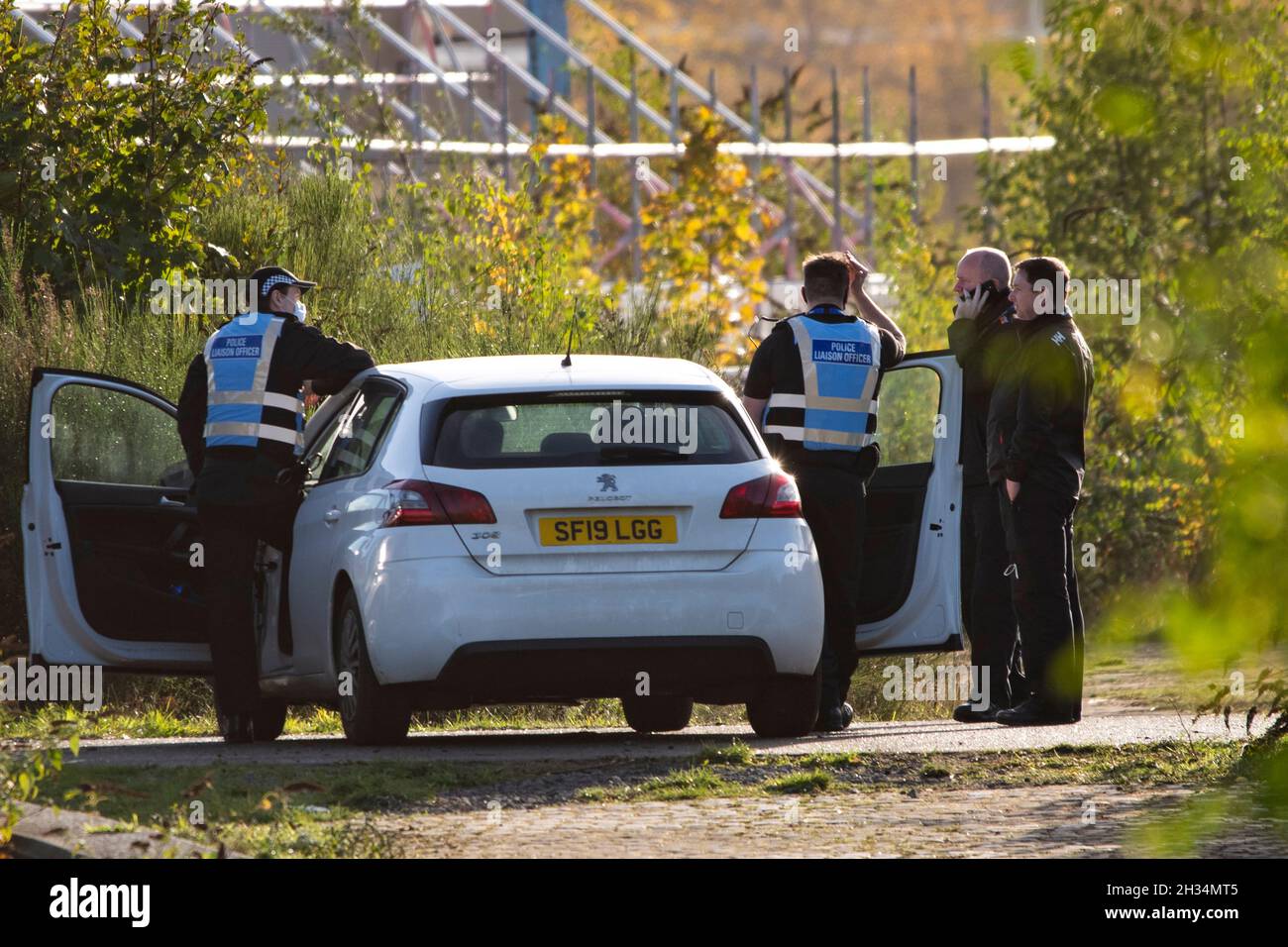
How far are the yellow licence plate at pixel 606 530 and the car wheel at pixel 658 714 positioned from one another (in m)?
2.65

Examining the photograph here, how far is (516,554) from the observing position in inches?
340

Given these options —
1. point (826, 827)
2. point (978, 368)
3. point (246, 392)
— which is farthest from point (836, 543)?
point (826, 827)

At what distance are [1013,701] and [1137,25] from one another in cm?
842

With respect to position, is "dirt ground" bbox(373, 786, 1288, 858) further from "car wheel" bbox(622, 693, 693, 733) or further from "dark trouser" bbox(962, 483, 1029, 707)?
"car wheel" bbox(622, 693, 693, 733)

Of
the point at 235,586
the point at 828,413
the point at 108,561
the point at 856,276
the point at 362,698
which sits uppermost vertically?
the point at 856,276

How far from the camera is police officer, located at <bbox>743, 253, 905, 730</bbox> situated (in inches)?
392

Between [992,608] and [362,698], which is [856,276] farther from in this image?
[362,698]

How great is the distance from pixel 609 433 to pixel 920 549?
211cm

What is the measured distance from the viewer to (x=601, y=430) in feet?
29.2

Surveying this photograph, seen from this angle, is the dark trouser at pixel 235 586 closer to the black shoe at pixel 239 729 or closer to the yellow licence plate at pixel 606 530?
the black shoe at pixel 239 729

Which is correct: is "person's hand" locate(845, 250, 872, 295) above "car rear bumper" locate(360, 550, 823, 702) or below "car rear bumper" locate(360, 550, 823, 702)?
above

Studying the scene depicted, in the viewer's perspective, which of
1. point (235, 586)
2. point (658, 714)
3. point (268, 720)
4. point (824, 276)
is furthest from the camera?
point (658, 714)

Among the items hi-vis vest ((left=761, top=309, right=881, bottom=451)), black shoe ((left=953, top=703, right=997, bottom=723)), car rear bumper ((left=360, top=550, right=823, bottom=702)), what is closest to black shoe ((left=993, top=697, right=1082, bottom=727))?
black shoe ((left=953, top=703, right=997, bottom=723))
